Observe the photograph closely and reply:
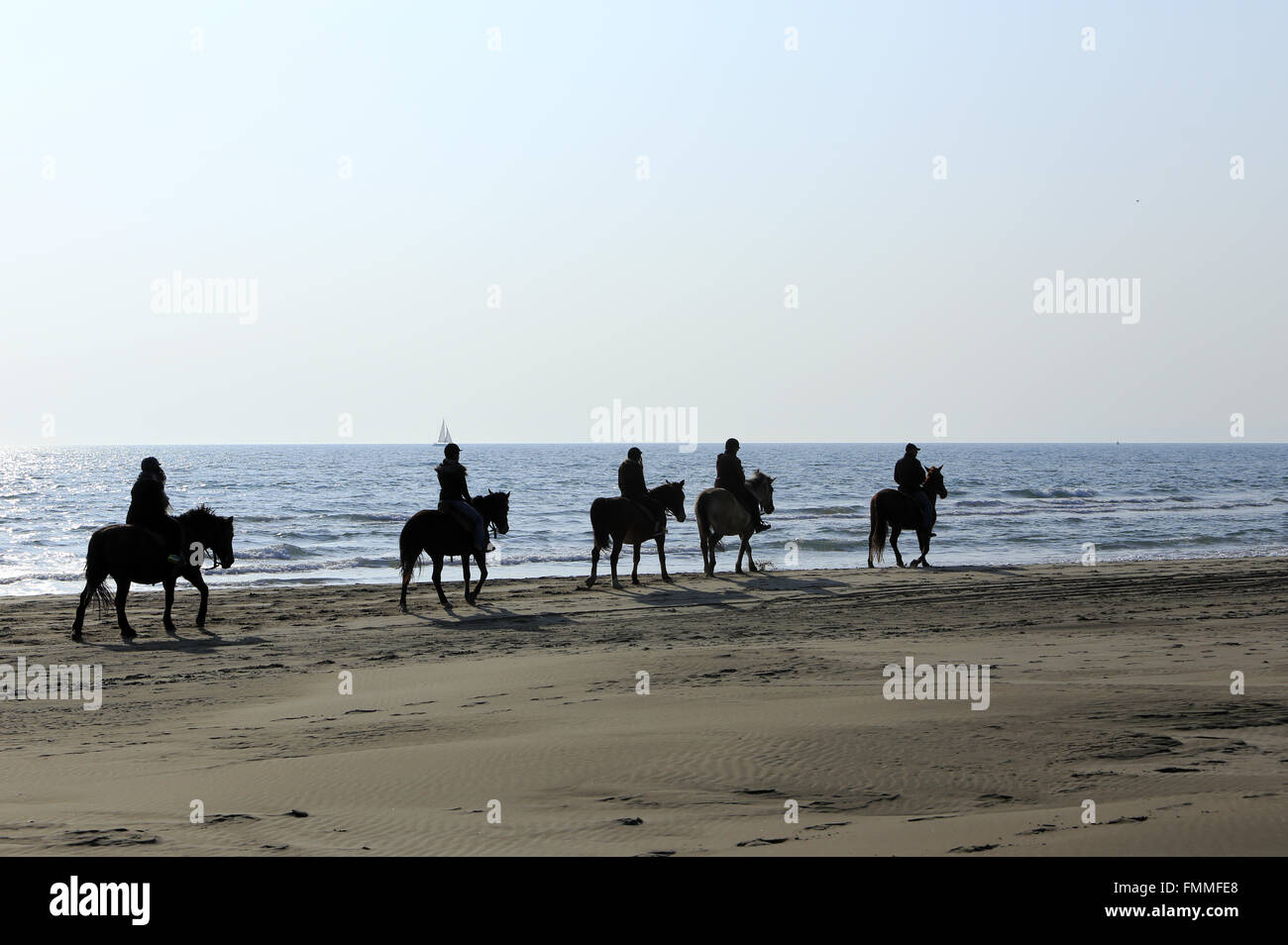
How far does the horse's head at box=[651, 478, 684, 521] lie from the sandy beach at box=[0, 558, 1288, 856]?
4.71 metres

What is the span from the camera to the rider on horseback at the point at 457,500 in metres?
16.4

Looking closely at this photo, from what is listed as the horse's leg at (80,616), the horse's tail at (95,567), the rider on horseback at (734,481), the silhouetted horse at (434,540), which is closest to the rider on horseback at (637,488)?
the rider on horseback at (734,481)

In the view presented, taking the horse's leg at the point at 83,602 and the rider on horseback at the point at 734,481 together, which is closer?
the horse's leg at the point at 83,602

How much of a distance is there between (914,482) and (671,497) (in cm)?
563

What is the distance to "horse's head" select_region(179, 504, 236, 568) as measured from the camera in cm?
1450

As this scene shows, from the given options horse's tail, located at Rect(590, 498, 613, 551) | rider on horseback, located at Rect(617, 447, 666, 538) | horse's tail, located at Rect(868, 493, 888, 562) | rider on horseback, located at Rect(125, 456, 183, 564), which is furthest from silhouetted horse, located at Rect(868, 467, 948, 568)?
rider on horseback, located at Rect(125, 456, 183, 564)

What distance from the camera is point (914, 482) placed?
22578 millimetres

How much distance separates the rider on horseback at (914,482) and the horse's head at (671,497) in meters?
4.95

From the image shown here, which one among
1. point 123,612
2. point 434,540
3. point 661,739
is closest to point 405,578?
point 434,540

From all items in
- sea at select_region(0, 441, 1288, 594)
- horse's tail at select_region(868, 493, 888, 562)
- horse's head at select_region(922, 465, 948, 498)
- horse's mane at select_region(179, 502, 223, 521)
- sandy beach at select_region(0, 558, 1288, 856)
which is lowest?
sea at select_region(0, 441, 1288, 594)

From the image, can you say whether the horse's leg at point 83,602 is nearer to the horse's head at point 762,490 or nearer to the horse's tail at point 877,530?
the horse's head at point 762,490

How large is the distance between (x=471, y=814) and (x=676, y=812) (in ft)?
3.48

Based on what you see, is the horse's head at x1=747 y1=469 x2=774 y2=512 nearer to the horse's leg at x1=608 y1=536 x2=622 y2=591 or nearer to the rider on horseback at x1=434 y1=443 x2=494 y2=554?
the horse's leg at x1=608 y1=536 x2=622 y2=591
